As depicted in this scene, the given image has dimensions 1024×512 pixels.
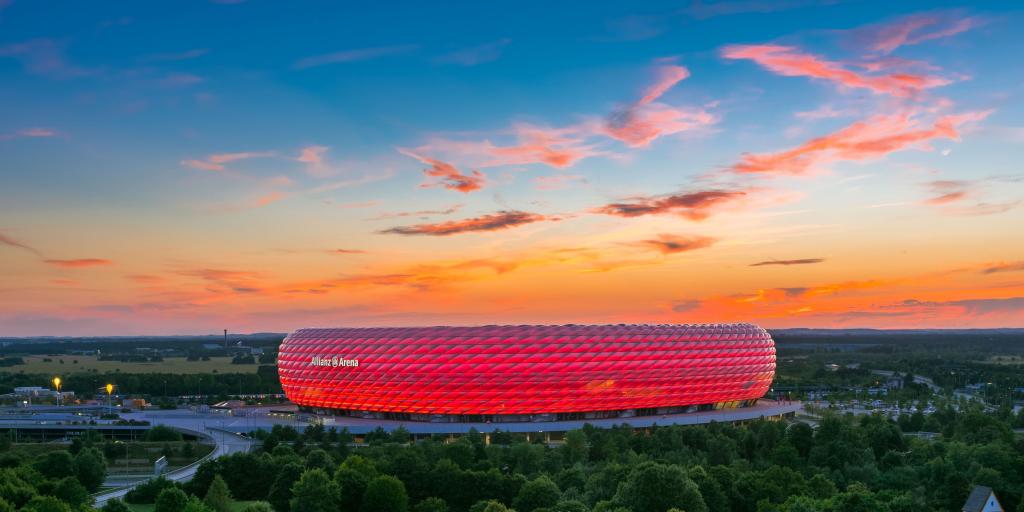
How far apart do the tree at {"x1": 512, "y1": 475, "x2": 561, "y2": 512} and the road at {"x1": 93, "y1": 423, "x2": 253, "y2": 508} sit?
2629 centimetres

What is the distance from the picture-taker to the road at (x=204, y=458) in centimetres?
7101

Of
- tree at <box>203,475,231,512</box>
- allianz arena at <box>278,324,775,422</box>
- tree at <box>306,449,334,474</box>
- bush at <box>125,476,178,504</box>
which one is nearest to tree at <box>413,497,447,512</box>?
tree at <box>203,475,231,512</box>

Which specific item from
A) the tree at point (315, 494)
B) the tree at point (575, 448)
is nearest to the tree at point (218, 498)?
the tree at point (315, 494)

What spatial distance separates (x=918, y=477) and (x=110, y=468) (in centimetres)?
7626

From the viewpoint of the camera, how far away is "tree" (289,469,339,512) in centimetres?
5619

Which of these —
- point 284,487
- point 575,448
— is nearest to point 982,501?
point 575,448

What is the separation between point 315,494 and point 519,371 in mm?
54600

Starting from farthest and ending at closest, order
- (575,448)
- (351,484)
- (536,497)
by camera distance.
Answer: (575,448) < (351,484) < (536,497)

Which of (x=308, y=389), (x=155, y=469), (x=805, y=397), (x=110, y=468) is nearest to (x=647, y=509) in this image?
(x=155, y=469)

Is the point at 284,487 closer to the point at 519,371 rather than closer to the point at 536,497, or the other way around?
the point at 536,497

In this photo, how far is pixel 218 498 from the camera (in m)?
57.0

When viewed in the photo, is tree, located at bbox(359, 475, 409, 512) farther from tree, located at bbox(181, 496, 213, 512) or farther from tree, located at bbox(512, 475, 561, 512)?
tree, located at bbox(181, 496, 213, 512)

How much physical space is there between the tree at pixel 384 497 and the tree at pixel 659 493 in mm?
14727

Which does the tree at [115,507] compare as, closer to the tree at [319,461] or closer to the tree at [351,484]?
the tree at [351,484]
